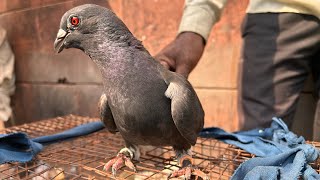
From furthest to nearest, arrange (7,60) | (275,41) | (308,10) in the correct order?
1. (7,60)
2. (275,41)
3. (308,10)

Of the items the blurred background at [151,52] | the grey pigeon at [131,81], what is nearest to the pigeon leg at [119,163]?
the grey pigeon at [131,81]

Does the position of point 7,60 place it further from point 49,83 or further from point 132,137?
point 132,137

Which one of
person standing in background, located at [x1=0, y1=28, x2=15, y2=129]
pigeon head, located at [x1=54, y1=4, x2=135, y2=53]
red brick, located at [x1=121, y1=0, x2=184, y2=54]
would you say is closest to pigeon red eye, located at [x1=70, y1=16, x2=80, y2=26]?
pigeon head, located at [x1=54, y1=4, x2=135, y2=53]

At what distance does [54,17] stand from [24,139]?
0.41 meters

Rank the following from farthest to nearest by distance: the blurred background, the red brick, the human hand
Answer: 1. the red brick
2. the blurred background
3. the human hand

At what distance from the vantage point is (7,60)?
2271 millimetres

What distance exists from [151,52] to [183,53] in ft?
1.78

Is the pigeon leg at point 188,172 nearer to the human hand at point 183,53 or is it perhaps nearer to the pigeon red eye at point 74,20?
the human hand at point 183,53

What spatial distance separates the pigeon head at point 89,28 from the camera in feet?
2.61

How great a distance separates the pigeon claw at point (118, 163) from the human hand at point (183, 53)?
1.18ft

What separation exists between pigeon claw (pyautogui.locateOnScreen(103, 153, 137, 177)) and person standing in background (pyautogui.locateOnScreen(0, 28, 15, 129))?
1561mm

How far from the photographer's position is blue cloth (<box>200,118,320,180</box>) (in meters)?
A: 0.73

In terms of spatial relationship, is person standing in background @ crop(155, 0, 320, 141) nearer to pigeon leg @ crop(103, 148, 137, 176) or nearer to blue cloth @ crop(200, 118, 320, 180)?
blue cloth @ crop(200, 118, 320, 180)

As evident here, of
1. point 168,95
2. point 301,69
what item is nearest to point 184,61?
point 168,95
